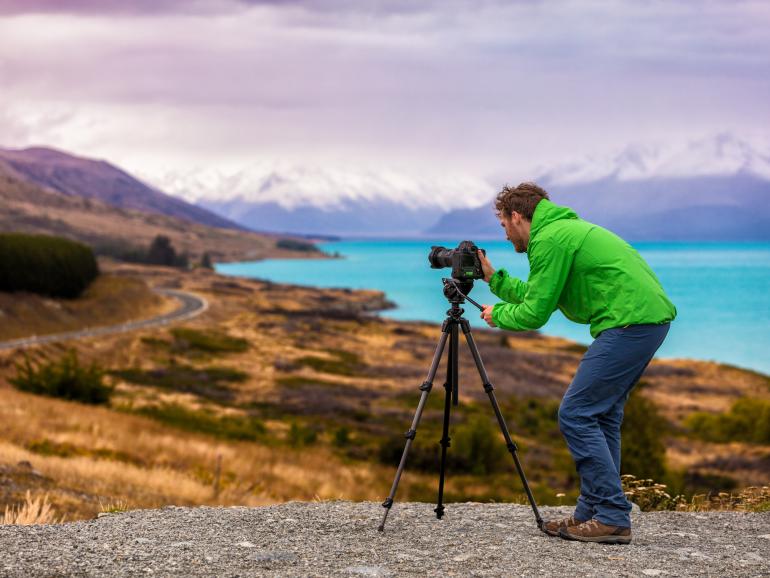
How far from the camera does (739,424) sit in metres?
49.3

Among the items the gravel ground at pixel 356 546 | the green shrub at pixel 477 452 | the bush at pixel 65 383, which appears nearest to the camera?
the gravel ground at pixel 356 546

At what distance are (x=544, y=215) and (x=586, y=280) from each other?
622 millimetres

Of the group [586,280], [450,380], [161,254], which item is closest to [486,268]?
[586,280]

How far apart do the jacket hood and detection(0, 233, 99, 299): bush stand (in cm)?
7478

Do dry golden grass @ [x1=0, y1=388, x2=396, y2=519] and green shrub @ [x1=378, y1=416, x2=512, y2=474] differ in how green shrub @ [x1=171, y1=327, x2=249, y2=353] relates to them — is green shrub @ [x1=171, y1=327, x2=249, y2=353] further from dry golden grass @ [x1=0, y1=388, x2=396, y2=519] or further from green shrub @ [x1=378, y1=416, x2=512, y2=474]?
green shrub @ [x1=378, y1=416, x2=512, y2=474]

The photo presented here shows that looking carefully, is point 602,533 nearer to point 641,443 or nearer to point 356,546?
point 356,546

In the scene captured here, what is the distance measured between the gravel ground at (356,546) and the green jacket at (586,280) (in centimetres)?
180

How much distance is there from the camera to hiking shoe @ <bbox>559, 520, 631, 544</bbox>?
691 cm

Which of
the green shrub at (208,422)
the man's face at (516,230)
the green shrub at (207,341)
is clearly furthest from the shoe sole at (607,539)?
the green shrub at (207,341)

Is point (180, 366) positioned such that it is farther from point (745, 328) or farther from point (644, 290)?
point (745, 328)

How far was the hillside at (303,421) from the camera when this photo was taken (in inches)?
770

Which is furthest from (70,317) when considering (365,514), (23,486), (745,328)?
(745,328)

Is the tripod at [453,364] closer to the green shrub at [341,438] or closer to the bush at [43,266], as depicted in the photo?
the green shrub at [341,438]

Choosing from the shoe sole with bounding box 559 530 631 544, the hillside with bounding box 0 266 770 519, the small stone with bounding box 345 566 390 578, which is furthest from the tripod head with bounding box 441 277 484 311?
the hillside with bounding box 0 266 770 519
